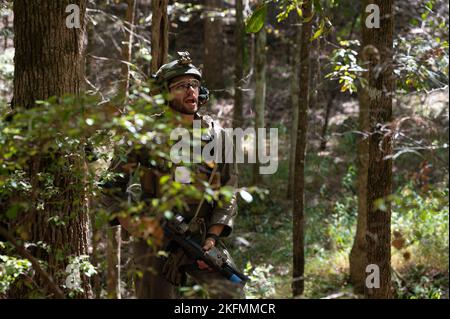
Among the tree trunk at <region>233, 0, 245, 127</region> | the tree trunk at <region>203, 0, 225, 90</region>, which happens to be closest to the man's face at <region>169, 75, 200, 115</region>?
the tree trunk at <region>233, 0, 245, 127</region>

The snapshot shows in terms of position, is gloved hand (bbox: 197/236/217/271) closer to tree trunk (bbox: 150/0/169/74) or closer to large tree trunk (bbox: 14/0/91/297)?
large tree trunk (bbox: 14/0/91/297)

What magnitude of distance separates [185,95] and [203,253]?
1226 mm

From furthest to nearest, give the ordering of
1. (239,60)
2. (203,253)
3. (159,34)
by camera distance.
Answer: (239,60)
(159,34)
(203,253)

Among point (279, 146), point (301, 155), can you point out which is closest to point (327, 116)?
point (279, 146)

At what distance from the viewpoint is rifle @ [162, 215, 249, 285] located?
456cm

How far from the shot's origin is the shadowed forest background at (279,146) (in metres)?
3.43

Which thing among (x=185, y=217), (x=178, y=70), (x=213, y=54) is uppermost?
(x=213, y=54)

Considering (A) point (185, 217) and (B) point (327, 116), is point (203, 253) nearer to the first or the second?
(A) point (185, 217)

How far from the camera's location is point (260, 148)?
17.3 m

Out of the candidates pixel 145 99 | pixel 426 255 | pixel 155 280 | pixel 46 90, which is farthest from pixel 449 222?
pixel 145 99

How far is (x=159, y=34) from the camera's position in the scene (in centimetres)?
746

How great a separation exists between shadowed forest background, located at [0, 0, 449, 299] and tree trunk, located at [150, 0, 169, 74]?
0.02 m

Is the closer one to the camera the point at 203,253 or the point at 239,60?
the point at 203,253

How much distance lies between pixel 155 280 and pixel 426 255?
702 centimetres
